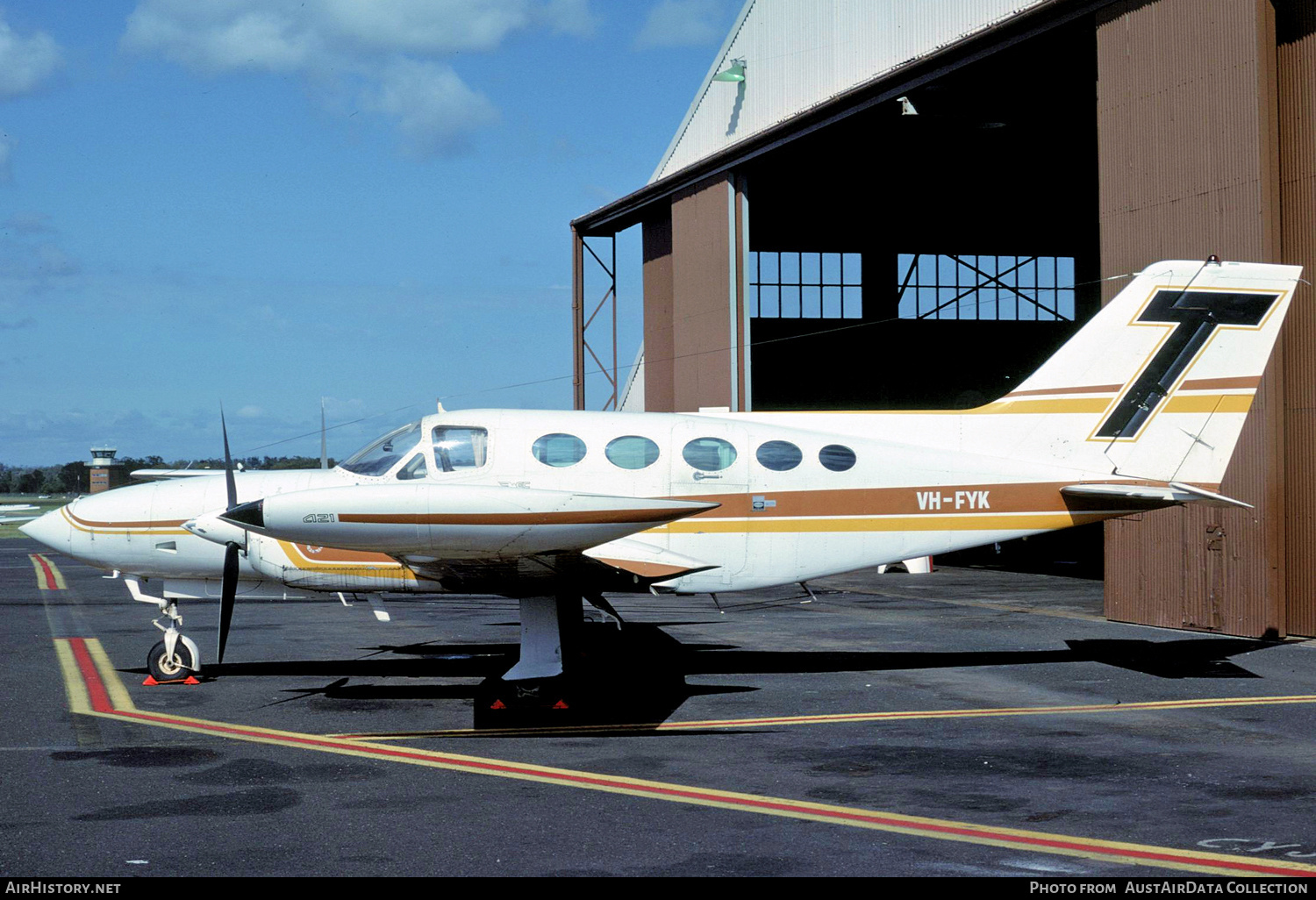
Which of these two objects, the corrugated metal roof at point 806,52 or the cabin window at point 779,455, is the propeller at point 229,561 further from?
the corrugated metal roof at point 806,52

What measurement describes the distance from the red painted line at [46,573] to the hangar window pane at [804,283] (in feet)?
84.0

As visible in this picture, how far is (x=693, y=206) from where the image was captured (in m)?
32.6

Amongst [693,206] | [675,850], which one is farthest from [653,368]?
[675,850]

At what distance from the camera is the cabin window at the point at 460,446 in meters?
12.1

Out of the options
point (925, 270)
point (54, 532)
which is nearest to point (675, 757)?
point (54, 532)

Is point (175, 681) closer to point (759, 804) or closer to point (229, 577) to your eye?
point (229, 577)

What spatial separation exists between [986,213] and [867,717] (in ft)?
108

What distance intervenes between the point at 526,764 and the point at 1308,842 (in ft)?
17.5

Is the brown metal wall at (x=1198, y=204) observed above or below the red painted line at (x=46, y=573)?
above

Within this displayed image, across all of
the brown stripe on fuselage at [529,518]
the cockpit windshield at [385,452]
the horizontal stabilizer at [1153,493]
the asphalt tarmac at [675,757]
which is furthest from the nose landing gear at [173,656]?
the horizontal stabilizer at [1153,493]

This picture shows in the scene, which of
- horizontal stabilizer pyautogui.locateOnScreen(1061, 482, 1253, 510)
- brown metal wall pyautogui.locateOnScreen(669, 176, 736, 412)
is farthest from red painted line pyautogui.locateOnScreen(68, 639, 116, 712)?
brown metal wall pyautogui.locateOnScreen(669, 176, 736, 412)

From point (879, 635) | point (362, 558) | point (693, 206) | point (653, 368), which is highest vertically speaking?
point (693, 206)

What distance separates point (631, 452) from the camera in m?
12.5
